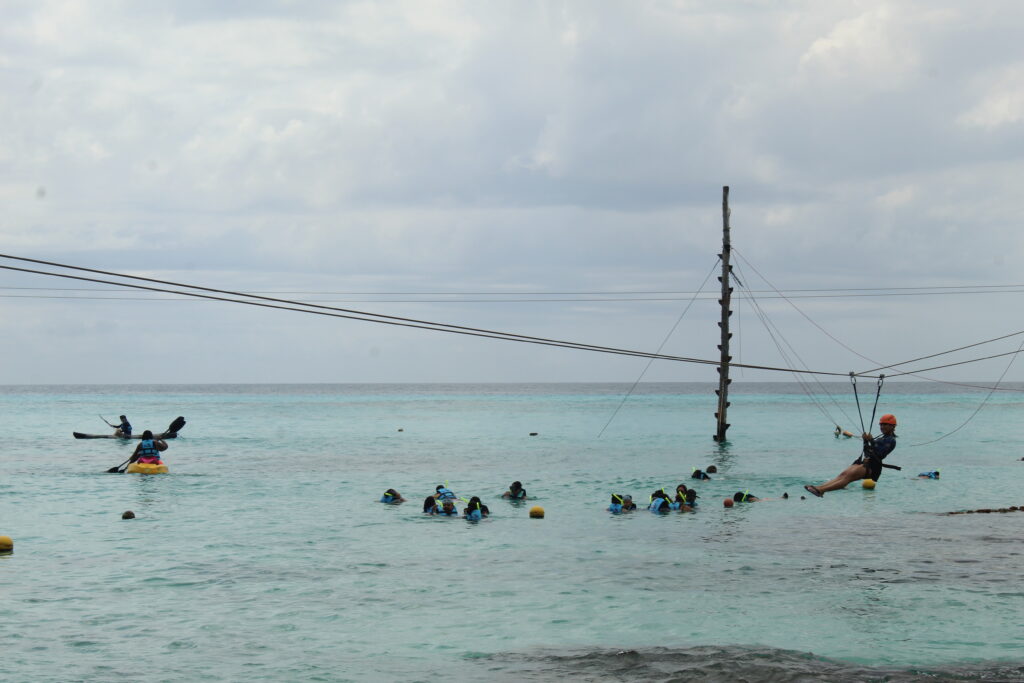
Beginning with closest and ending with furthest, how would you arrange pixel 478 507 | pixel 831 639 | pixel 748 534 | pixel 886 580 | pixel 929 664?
pixel 929 664 < pixel 831 639 < pixel 886 580 < pixel 748 534 < pixel 478 507

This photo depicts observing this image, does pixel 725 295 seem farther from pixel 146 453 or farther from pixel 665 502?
pixel 146 453

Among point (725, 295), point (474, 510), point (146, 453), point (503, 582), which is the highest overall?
point (725, 295)

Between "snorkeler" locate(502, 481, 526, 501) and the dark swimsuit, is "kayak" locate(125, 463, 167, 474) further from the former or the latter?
the dark swimsuit

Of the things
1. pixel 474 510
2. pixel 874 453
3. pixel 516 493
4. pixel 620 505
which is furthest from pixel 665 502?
pixel 874 453

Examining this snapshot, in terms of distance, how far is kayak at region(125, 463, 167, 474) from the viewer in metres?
45.3

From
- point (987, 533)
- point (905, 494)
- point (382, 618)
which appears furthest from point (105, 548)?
point (905, 494)

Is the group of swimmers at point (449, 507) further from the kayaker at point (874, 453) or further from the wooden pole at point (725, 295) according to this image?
the wooden pole at point (725, 295)

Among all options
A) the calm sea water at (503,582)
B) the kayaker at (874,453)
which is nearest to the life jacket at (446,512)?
the calm sea water at (503,582)

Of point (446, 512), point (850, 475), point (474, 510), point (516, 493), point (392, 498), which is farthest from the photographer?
point (392, 498)

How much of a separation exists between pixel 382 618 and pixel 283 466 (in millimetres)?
35057

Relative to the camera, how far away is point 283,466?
5153cm

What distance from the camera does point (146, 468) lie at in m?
45.5

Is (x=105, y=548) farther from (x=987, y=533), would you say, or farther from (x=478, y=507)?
(x=987, y=533)

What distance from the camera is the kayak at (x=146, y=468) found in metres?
45.3
